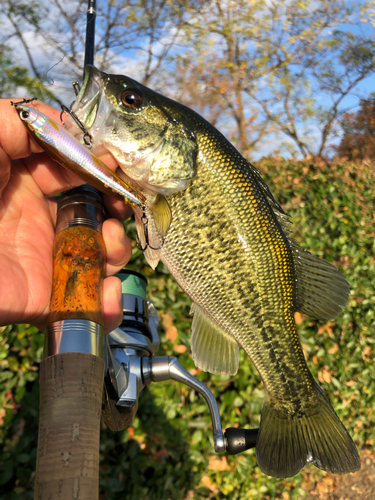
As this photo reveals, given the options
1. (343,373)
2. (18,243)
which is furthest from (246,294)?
(343,373)

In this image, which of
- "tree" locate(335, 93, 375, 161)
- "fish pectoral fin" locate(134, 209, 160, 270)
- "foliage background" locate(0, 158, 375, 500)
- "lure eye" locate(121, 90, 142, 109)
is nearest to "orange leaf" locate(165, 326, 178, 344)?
"foliage background" locate(0, 158, 375, 500)

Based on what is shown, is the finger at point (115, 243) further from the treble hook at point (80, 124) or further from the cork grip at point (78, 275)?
the treble hook at point (80, 124)

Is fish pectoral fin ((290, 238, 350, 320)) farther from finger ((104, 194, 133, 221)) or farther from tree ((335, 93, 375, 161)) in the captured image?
tree ((335, 93, 375, 161))

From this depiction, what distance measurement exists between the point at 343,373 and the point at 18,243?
3.99 metres

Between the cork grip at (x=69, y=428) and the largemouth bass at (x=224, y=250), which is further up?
the largemouth bass at (x=224, y=250)

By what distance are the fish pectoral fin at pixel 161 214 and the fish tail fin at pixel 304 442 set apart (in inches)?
33.7

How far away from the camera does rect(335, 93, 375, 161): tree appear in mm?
18797

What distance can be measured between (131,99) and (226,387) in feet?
8.70

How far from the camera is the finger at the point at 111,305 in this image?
1.33 metres

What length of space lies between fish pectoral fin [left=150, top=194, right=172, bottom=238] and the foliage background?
136 cm

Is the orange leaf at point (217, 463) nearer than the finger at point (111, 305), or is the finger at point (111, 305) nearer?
the finger at point (111, 305)

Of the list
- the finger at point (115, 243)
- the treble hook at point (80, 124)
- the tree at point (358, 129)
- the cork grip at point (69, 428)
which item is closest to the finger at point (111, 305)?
the finger at point (115, 243)

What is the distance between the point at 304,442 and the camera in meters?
1.46

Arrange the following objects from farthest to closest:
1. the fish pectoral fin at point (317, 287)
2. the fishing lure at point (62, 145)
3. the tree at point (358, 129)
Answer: the tree at point (358, 129), the fish pectoral fin at point (317, 287), the fishing lure at point (62, 145)
